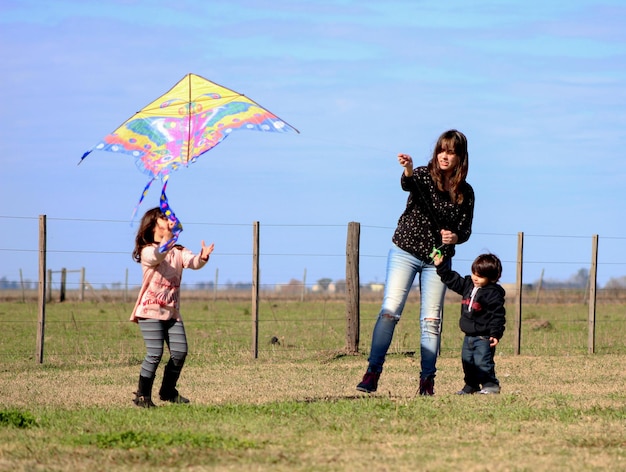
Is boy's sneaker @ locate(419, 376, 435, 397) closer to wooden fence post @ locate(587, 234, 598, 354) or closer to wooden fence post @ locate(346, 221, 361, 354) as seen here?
wooden fence post @ locate(346, 221, 361, 354)

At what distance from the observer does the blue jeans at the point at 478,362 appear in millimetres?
8930

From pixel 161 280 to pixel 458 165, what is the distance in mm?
2553

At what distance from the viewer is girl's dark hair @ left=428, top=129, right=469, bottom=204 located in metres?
8.22

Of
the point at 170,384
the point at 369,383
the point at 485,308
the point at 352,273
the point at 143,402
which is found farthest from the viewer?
the point at 352,273

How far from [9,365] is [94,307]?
20275 millimetres

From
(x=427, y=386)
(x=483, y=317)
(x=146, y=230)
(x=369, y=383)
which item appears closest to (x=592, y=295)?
(x=483, y=317)

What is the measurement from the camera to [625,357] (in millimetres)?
14250

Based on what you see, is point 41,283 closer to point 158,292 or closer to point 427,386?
point 158,292

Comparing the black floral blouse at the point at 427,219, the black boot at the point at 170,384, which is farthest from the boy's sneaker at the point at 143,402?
the black floral blouse at the point at 427,219

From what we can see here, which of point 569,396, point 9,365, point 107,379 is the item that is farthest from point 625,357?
point 9,365

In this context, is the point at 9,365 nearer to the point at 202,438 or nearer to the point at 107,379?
the point at 107,379

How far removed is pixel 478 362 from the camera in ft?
29.4

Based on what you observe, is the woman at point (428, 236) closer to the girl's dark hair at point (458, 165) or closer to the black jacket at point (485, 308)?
the girl's dark hair at point (458, 165)

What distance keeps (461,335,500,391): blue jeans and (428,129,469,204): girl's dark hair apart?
144cm
